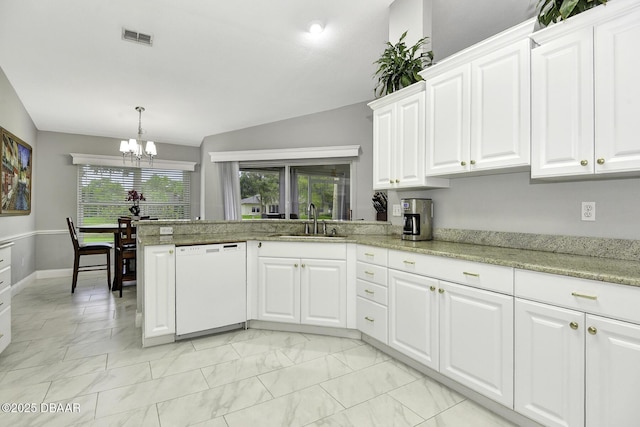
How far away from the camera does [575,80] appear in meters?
1.56

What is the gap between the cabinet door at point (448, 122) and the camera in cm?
209

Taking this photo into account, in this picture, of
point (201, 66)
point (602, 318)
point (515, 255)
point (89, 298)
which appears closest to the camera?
point (602, 318)

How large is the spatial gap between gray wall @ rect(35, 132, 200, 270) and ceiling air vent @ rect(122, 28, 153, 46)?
371 cm

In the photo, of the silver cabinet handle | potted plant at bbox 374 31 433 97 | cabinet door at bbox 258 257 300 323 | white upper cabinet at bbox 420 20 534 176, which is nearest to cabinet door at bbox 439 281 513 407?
the silver cabinet handle

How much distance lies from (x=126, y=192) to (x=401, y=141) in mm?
5470

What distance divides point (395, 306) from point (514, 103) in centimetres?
152

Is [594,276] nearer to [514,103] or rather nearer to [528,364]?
[528,364]

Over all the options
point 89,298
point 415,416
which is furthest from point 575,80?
point 89,298

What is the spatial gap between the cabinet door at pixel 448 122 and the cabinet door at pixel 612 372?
3.79 ft

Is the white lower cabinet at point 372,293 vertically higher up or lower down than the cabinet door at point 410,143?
lower down

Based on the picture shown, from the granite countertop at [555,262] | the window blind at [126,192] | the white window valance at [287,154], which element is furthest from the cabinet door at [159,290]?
the window blind at [126,192]

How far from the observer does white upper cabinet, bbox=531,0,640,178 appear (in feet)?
4.59

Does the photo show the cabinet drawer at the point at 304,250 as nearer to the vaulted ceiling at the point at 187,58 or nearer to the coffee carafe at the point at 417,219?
the coffee carafe at the point at 417,219

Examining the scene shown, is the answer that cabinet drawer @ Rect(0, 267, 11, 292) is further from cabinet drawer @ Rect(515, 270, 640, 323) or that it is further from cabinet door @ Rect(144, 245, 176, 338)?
cabinet drawer @ Rect(515, 270, 640, 323)
